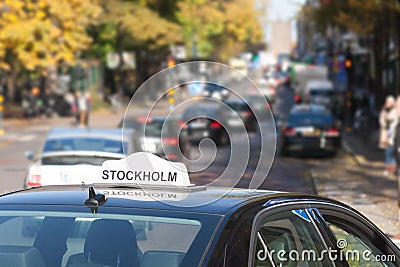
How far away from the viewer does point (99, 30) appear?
6575cm

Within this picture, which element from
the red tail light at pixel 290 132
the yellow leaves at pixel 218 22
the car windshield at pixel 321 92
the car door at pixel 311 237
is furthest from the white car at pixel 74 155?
the yellow leaves at pixel 218 22

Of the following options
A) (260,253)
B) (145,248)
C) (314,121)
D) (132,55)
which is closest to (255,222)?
(260,253)

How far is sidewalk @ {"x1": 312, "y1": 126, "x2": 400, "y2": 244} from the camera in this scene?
13951 millimetres

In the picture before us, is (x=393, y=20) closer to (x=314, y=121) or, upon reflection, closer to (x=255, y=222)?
(x=314, y=121)

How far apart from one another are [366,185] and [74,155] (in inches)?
367

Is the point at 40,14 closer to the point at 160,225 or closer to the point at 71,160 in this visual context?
the point at 71,160

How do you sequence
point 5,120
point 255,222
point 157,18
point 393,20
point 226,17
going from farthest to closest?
point 226,17 → point 157,18 → point 5,120 → point 393,20 → point 255,222

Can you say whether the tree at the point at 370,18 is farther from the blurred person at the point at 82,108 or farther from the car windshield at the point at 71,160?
the car windshield at the point at 71,160

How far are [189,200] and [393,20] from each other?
33.8m

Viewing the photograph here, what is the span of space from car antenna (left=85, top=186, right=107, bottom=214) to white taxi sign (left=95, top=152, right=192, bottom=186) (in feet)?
1.72

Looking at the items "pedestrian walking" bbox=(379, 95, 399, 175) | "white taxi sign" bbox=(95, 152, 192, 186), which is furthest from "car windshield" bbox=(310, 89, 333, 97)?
"white taxi sign" bbox=(95, 152, 192, 186)

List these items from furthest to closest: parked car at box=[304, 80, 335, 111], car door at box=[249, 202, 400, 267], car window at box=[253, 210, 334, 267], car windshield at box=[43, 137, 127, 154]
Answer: parked car at box=[304, 80, 335, 111]
car windshield at box=[43, 137, 127, 154]
car window at box=[253, 210, 334, 267]
car door at box=[249, 202, 400, 267]

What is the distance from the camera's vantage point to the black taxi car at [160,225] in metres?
4.18

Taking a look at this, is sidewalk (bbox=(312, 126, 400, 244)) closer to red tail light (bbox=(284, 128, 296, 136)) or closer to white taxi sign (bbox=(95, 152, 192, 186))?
red tail light (bbox=(284, 128, 296, 136))
